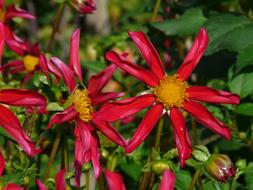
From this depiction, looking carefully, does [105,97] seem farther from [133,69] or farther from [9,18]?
[9,18]

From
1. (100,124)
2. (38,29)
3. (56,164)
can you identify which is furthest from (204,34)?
(38,29)

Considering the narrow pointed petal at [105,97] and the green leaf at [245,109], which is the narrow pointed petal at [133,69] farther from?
the green leaf at [245,109]

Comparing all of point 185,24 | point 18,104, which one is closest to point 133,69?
point 18,104

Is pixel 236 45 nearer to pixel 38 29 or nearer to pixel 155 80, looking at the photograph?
pixel 155 80

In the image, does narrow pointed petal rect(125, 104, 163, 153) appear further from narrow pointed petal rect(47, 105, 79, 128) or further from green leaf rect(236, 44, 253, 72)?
green leaf rect(236, 44, 253, 72)

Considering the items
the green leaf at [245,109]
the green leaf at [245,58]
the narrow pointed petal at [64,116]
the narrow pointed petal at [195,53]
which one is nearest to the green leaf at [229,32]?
the green leaf at [245,58]

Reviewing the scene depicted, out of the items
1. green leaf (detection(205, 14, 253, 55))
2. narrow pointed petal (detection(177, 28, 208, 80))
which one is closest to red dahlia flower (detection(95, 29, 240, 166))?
narrow pointed petal (detection(177, 28, 208, 80))
